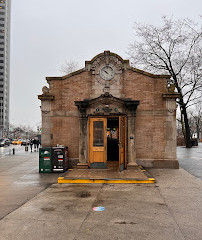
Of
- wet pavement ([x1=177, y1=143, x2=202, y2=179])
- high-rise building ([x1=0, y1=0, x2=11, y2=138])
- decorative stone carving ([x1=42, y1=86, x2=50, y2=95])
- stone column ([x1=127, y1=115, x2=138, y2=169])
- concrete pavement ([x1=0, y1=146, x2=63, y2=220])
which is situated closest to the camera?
concrete pavement ([x1=0, y1=146, x2=63, y2=220])

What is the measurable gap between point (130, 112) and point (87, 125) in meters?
2.59

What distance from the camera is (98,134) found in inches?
492

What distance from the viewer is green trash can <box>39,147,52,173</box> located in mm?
11789

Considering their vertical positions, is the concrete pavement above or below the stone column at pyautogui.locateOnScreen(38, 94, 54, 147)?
below

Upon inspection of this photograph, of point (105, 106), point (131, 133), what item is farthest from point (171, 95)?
point (105, 106)

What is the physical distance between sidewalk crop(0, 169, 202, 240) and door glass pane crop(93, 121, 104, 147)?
3912 mm

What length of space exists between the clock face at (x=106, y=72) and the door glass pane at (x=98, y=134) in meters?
2.84

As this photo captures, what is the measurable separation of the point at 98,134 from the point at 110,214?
702 cm

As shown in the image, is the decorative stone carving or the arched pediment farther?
the decorative stone carving

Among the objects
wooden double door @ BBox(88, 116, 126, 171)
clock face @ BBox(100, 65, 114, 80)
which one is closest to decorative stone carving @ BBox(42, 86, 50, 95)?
wooden double door @ BBox(88, 116, 126, 171)

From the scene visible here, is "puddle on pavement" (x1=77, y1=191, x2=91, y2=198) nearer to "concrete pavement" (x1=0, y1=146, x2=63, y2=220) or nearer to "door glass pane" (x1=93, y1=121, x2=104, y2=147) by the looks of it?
"concrete pavement" (x1=0, y1=146, x2=63, y2=220)

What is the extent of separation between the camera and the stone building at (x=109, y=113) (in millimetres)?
12430

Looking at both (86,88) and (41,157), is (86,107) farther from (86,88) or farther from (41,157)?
(41,157)

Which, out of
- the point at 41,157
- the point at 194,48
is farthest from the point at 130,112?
the point at 194,48
